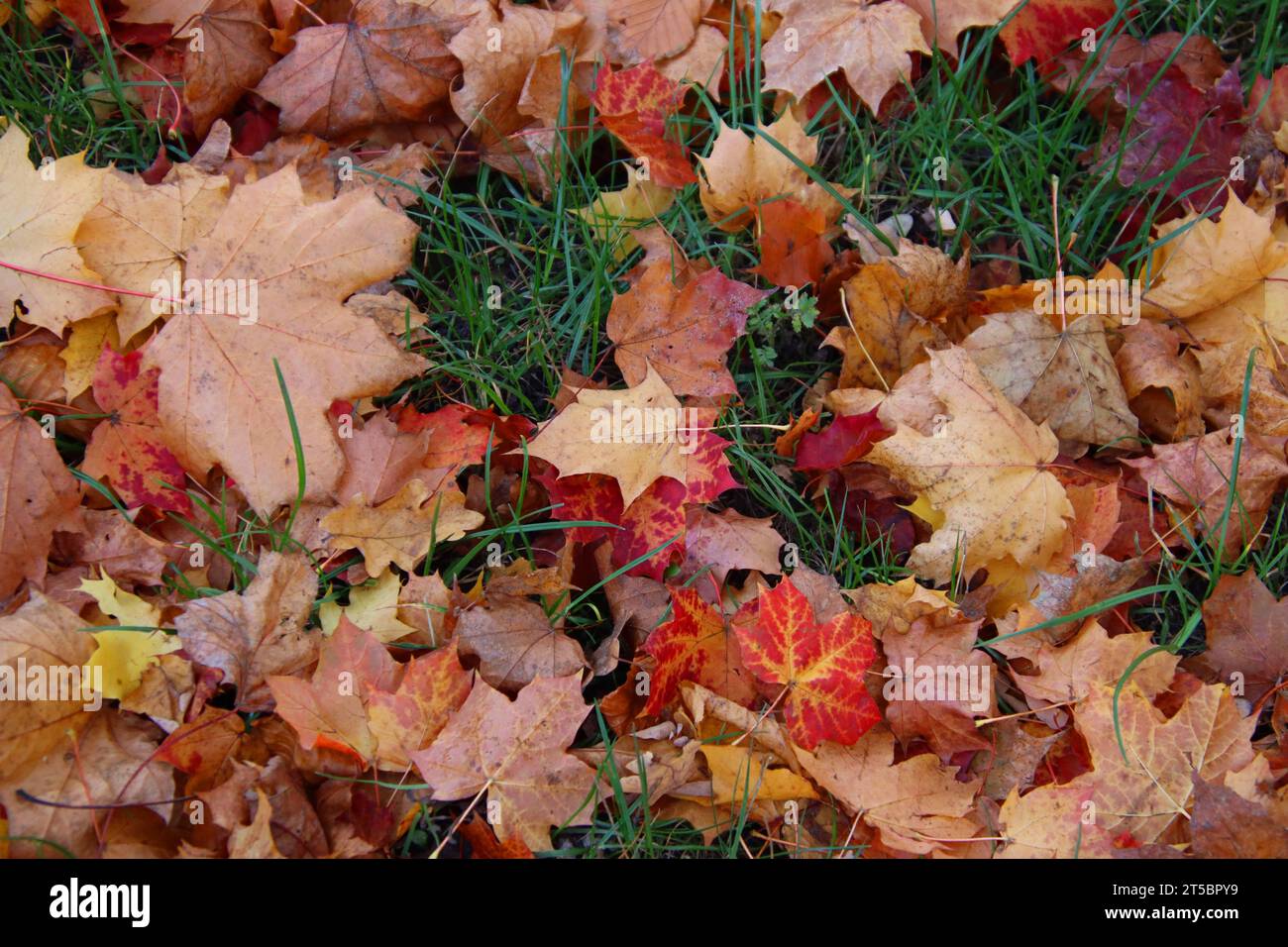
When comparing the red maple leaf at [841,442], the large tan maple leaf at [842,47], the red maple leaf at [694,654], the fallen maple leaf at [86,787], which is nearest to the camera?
the fallen maple leaf at [86,787]

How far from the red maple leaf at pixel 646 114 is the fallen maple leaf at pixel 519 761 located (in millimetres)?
1338

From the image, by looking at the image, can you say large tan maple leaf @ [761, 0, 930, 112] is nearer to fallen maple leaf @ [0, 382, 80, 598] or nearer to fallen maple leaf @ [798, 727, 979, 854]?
fallen maple leaf @ [798, 727, 979, 854]

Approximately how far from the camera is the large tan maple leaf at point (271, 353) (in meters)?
2.22

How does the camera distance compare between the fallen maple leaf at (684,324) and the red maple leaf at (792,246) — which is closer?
the fallen maple leaf at (684,324)

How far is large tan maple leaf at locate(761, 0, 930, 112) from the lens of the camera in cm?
268

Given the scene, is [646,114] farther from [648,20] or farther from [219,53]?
[219,53]

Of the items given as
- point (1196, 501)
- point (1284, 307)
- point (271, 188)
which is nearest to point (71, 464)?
point (271, 188)

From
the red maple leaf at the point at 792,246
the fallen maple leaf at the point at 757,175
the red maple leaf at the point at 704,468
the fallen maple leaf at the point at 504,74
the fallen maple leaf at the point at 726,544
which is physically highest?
the fallen maple leaf at the point at 504,74

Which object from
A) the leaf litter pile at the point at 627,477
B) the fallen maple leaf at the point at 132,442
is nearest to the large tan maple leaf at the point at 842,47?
the leaf litter pile at the point at 627,477

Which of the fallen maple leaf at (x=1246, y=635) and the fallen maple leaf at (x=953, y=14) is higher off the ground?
the fallen maple leaf at (x=953, y=14)

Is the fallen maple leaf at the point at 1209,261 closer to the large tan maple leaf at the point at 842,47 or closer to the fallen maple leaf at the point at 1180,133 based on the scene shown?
the fallen maple leaf at the point at 1180,133

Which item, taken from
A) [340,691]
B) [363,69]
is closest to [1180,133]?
[363,69]

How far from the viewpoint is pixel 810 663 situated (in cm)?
212

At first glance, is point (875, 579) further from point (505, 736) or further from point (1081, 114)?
point (1081, 114)
